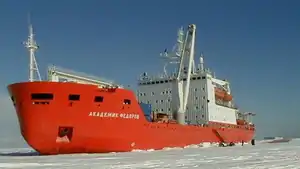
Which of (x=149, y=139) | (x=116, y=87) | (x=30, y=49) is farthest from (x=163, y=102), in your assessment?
(x=30, y=49)

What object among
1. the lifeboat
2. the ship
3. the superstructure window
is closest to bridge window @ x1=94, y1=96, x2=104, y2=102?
the ship

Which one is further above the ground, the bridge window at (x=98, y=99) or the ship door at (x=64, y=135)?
the bridge window at (x=98, y=99)

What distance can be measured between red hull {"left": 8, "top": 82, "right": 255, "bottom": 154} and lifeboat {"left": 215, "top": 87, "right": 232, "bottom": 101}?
18694mm

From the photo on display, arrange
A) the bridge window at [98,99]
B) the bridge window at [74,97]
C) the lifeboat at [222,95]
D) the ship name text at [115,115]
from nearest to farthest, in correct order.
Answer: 1. the bridge window at [74,97]
2. the ship name text at [115,115]
3. the bridge window at [98,99]
4. the lifeboat at [222,95]

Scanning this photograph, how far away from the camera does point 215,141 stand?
132 ft

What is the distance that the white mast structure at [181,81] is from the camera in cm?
3588

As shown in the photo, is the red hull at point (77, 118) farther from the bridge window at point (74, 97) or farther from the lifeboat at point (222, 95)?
the lifeboat at point (222, 95)

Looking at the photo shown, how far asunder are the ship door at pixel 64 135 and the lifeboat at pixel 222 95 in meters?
23.4

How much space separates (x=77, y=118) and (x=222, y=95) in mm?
25303

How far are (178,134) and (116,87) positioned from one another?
954 centimetres

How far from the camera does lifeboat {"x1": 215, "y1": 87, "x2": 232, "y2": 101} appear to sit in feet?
144

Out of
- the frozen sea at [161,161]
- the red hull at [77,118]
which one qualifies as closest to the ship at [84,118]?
the red hull at [77,118]

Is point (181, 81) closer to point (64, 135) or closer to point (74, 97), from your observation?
point (74, 97)

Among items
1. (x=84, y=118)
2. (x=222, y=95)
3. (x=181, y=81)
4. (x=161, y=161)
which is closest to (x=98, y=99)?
(x=84, y=118)
